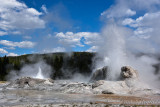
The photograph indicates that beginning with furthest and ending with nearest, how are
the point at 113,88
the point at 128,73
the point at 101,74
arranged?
the point at 101,74 < the point at 128,73 < the point at 113,88

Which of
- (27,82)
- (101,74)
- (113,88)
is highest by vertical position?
(101,74)

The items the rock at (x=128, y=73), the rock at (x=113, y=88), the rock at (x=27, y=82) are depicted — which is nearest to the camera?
the rock at (x=113, y=88)

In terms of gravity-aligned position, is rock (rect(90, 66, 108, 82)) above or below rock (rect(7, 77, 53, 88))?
above

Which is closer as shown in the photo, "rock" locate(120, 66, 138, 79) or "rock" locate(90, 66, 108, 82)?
"rock" locate(120, 66, 138, 79)

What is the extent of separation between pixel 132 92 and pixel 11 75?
59.0m

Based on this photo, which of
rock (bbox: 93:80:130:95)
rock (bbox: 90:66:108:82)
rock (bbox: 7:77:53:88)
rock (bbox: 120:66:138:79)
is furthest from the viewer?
rock (bbox: 7:77:53:88)

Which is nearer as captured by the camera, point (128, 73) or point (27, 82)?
point (128, 73)

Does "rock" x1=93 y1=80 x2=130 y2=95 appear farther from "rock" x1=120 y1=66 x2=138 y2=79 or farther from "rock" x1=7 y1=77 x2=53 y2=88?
"rock" x1=7 y1=77 x2=53 y2=88

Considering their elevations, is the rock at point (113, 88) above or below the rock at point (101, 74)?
below

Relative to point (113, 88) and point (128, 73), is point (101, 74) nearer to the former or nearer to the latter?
point (128, 73)

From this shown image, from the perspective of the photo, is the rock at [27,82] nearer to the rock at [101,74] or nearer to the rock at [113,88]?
the rock at [101,74]

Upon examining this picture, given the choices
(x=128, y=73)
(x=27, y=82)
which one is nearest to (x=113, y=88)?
(x=128, y=73)

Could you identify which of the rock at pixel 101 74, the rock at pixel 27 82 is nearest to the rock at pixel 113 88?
the rock at pixel 101 74

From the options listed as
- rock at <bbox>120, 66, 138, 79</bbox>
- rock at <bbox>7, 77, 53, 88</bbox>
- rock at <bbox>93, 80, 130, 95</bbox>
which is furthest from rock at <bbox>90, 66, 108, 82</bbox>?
rock at <bbox>7, 77, 53, 88</bbox>
